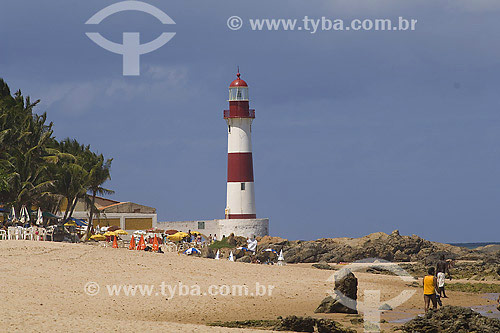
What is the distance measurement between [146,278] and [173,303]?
3725 millimetres

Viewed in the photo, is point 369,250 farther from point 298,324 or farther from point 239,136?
point 298,324

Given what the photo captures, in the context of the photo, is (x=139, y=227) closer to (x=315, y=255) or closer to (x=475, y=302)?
(x=315, y=255)

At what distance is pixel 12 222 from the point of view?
37.7 m

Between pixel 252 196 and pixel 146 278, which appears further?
pixel 252 196

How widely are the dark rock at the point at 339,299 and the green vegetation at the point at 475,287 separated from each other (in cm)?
839

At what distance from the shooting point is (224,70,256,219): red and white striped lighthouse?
181 ft

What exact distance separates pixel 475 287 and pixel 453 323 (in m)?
13.5

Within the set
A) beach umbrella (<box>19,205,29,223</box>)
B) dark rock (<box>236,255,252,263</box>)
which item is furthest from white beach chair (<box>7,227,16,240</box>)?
dark rock (<box>236,255,252,263</box>)

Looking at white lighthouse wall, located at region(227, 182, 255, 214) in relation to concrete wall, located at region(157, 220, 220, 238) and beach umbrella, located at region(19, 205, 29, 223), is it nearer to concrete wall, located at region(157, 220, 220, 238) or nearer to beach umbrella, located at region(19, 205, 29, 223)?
concrete wall, located at region(157, 220, 220, 238)

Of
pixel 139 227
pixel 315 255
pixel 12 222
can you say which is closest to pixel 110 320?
pixel 12 222

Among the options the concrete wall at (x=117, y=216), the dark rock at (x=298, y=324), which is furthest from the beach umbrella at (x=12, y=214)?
the dark rock at (x=298, y=324)

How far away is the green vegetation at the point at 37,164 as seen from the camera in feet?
134

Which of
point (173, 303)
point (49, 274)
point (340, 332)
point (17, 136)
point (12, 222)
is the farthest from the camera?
point (17, 136)

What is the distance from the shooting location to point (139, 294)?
22.4m
